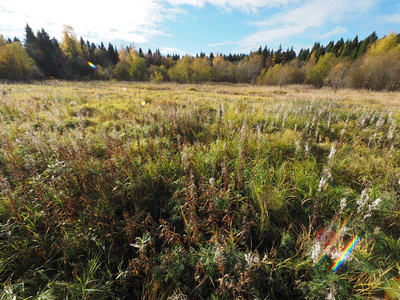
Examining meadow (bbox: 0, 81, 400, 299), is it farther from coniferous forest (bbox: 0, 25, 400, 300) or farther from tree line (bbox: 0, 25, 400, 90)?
tree line (bbox: 0, 25, 400, 90)

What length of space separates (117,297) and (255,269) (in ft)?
5.09

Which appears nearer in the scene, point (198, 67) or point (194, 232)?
point (194, 232)

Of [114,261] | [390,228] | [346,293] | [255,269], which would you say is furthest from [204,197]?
[390,228]

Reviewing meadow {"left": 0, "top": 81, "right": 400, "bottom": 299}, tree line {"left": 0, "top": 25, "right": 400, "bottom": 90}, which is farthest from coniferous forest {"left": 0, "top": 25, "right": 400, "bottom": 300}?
tree line {"left": 0, "top": 25, "right": 400, "bottom": 90}

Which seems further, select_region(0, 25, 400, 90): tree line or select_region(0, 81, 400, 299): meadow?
select_region(0, 25, 400, 90): tree line

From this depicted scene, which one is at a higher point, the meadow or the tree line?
the tree line

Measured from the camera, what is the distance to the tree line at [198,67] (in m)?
36.0

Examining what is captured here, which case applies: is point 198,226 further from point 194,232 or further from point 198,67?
point 198,67

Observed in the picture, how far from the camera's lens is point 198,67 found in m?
53.8

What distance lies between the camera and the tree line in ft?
118

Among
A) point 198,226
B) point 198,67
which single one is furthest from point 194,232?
point 198,67

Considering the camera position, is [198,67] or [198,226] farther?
[198,67]

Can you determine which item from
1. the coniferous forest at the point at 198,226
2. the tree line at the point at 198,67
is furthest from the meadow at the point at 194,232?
the tree line at the point at 198,67

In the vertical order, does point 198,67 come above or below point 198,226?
above
